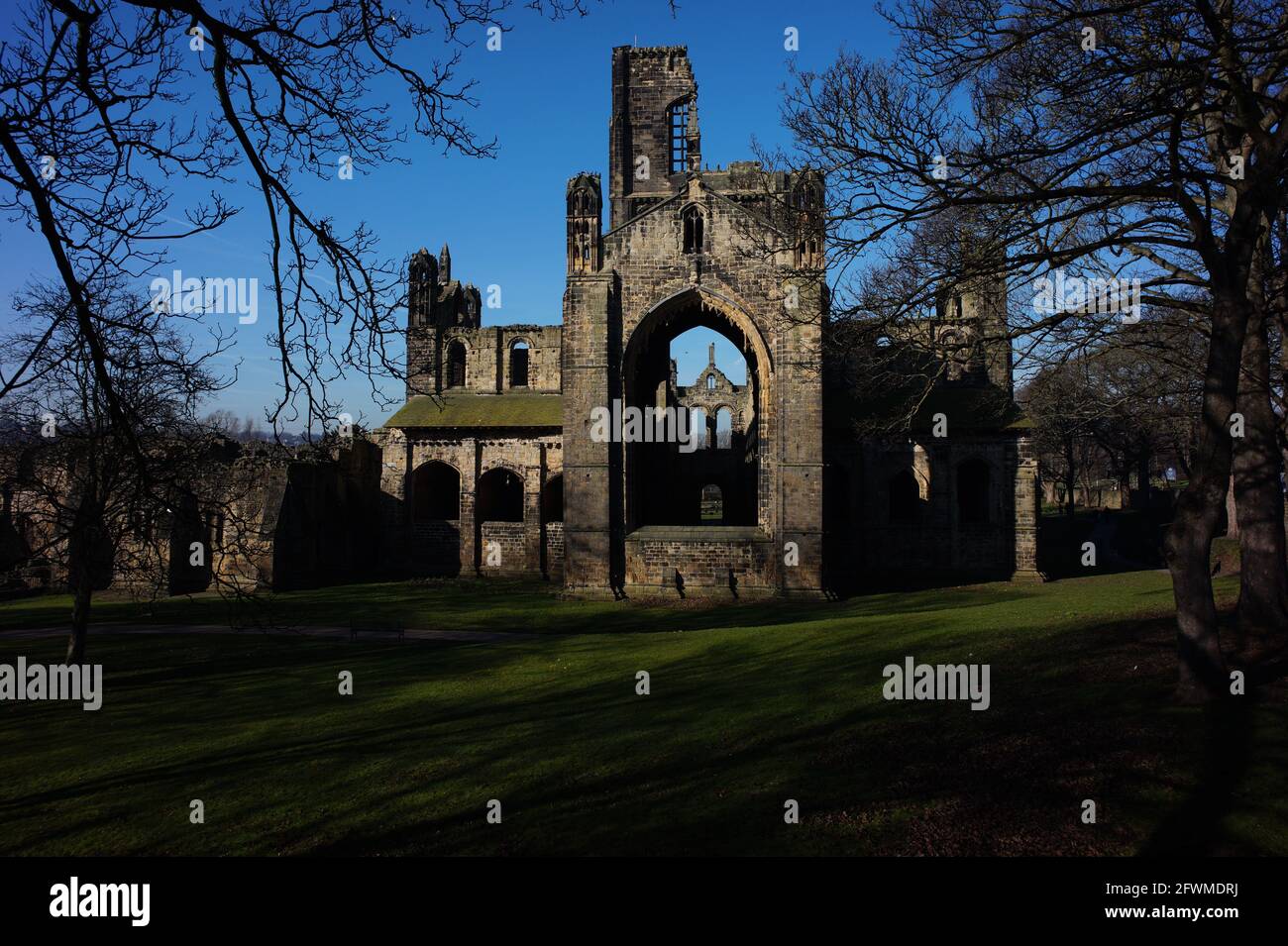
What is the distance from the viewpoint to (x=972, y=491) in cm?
3300

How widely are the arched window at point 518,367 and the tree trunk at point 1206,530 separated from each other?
30600mm

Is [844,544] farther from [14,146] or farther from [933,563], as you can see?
[14,146]

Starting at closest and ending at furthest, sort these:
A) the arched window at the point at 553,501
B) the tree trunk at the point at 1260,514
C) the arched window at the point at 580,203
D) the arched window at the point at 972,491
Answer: the tree trunk at the point at 1260,514 → the arched window at the point at 580,203 → the arched window at the point at 972,491 → the arched window at the point at 553,501

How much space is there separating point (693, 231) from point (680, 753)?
19376 mm

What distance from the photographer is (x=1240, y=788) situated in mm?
6656

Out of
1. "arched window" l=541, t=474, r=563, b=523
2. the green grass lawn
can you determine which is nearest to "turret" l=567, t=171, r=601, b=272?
"arched window" l=541, t=474, r=563, b=523

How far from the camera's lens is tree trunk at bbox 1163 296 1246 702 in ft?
28.3

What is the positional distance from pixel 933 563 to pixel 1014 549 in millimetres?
2945

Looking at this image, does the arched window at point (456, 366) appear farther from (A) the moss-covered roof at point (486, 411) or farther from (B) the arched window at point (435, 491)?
(B) the arched window at point (435, 491)

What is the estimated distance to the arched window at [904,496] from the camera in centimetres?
3238

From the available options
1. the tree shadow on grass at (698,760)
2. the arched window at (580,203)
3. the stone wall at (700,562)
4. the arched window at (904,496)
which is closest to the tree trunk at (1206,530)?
the tree shadow on grass at (698,760)

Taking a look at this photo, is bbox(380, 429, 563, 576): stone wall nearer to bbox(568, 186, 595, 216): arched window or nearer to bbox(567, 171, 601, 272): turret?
bbox(567, 171, 601, 272): turret
